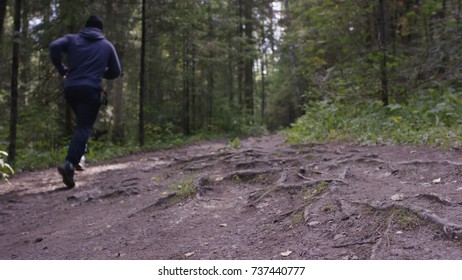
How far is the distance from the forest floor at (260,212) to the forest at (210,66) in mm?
934

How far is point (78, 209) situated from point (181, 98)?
14.1 metres

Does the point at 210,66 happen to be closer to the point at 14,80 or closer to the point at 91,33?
the point at 14,80

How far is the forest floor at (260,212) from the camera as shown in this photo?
2.56 metres

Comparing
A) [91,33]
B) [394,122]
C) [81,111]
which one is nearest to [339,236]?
[81,111]

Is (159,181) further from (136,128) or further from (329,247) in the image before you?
(136,128)

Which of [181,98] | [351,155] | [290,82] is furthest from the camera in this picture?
[290,82]

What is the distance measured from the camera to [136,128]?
17.1m

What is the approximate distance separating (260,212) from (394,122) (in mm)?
5262

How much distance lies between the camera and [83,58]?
5641 millimetres

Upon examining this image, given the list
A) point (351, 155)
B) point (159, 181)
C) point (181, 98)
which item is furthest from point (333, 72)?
point (181, 98)

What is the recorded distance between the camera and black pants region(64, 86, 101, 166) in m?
5.61

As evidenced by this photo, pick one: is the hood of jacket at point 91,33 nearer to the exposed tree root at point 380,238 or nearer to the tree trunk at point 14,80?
the tree trunk at point 14,80

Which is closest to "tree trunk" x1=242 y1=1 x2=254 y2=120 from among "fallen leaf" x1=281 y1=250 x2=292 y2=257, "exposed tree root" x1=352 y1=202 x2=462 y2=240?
"exposed tree root" x1=352 y1=202 x2=462 y2=240

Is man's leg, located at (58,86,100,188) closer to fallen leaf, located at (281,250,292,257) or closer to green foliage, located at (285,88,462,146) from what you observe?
fallen leaf, located at (281,250,292,257)
